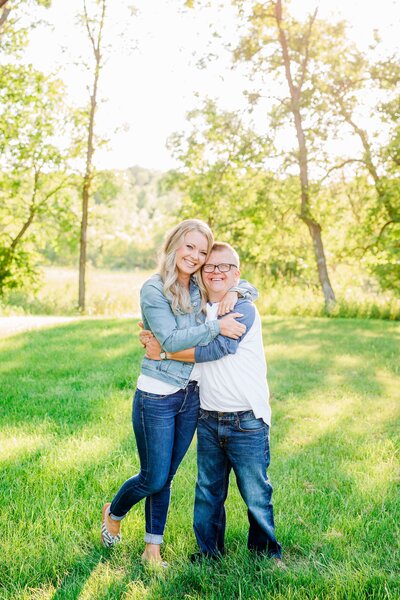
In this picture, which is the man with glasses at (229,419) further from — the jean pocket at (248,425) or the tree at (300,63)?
the tree at (300,63)

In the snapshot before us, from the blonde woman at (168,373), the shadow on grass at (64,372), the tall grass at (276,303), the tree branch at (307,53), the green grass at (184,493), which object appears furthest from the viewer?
the tree branch at (307,53)

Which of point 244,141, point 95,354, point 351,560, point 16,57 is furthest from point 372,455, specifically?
point 16,57

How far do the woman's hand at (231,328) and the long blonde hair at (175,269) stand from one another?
0.27 meters

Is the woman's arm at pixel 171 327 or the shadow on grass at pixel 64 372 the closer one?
the woman's arm at pixel 171 327

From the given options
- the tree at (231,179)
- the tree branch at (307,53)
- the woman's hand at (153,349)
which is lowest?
the woman's hand at (153,349)

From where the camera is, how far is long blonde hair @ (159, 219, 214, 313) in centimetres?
304

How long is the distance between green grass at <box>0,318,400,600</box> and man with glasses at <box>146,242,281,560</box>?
7.8 inches

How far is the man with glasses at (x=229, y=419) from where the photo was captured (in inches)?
115

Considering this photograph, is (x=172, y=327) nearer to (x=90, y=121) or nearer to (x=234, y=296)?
(x=234, y=296)

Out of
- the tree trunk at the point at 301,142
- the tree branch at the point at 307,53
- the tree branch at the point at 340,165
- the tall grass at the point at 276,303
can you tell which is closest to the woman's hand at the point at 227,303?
the tall grass at the point at 276,303

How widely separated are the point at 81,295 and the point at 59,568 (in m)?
17.4

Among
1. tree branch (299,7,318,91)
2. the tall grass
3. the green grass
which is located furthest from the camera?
tree branch (299,7,318,91)

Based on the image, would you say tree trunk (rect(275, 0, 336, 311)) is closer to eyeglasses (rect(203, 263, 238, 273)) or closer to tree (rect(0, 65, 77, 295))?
tree (rect(0, 65, 77, 295))

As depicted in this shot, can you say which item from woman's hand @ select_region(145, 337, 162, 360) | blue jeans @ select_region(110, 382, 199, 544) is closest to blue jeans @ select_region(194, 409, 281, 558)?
blue jeans @ select_region(110, 382, 199, 544)
